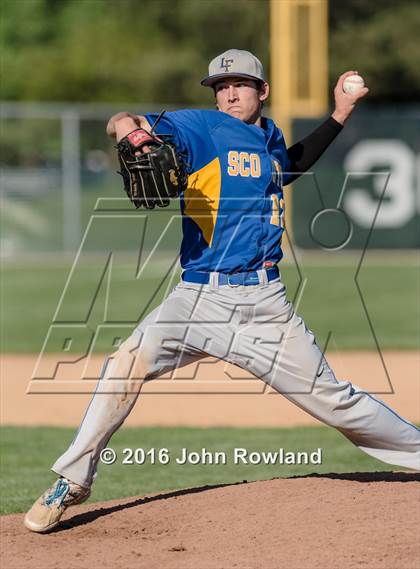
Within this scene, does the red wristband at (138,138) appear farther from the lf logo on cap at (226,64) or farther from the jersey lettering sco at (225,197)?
the lf logo on cap at (226,64)

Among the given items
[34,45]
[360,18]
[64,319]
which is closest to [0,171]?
[64,319]

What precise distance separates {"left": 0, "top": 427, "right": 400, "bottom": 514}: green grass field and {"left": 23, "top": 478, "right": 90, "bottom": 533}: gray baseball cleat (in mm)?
1041

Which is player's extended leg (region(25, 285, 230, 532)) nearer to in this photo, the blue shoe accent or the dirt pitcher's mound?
the blue shoe accent

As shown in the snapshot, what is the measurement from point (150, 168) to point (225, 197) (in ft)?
1.71

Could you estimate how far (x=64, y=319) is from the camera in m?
13.8

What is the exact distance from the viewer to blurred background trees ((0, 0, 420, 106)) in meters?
34.8

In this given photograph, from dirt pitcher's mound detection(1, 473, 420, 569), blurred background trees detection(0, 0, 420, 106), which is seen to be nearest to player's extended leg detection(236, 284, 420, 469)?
dirt pitcher's mound detection(1, 473, 420, 569)

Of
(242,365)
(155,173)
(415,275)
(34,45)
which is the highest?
(34,45)

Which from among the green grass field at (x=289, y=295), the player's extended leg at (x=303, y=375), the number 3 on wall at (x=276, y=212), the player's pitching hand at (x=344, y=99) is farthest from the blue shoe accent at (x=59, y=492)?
the green grass field at (x=289, y=295)

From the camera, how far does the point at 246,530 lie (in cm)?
469

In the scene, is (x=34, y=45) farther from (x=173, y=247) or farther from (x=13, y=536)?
(x=13, y=536)

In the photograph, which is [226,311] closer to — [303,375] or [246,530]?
[303,375]

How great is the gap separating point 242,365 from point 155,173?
990mm

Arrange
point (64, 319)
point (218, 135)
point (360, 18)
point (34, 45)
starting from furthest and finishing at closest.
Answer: point (34, 45) → point (360, 18) → point (64, 319) → point (218, 135)
